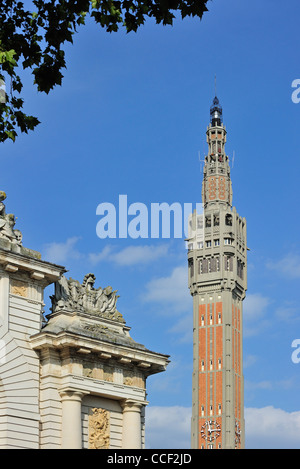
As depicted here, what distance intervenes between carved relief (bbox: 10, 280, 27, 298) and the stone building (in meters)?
0.03

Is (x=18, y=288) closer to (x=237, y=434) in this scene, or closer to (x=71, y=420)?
(x=71, y=420)

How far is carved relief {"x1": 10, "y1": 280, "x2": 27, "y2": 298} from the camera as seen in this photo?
26016mm

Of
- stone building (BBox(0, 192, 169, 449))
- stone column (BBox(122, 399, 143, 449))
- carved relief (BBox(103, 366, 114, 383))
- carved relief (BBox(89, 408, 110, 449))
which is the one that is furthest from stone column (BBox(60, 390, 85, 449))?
stone column (BBox(122, 399, 143, 449))

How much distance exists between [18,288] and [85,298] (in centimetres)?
309

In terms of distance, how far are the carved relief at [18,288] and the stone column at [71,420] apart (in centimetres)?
349

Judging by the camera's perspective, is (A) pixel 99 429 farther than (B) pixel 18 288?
Yes

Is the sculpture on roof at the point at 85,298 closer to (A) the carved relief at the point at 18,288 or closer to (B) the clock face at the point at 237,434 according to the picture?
(A) the carved relief at the point at 18,288

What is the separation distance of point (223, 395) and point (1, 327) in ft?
295

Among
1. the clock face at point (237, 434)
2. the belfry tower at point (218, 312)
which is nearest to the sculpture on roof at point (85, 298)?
the belfry tower at point (218, 312)

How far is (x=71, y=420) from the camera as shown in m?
25.4

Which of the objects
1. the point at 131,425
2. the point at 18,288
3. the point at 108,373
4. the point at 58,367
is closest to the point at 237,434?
the point at 131,425

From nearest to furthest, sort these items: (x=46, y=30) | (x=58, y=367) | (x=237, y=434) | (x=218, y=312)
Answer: (x=46, y=30) → (x=58, y=367) → (x=237, y=434) → (x=218, y=312)

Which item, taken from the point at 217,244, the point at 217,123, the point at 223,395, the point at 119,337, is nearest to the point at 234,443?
the point at 223,395
